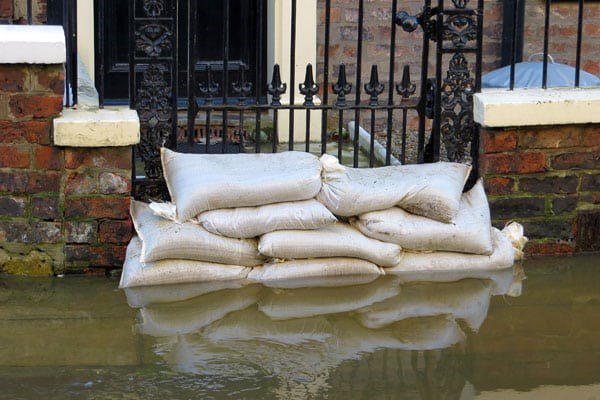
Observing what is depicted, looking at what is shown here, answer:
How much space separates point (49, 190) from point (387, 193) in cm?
153

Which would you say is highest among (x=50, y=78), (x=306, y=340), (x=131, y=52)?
(x=131, y=52)

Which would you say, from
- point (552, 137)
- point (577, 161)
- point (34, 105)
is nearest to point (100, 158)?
point (34, 105)

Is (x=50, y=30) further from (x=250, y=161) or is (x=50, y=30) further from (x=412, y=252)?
(x=412, y=252)

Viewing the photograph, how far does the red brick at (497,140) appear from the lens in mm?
5543

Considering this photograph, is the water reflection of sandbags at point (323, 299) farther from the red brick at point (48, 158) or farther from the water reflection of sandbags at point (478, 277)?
the red brick at point (48, 158)

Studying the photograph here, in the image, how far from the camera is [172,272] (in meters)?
5.00

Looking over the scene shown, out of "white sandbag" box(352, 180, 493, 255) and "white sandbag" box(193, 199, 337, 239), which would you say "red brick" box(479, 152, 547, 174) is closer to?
"white sandbag" box(352, 180, 493, 255)

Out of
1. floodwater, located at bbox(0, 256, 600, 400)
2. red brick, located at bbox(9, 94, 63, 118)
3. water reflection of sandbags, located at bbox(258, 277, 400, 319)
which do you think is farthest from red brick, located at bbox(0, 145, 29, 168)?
water reflection of sandbags, located at bbox(258, 277, 400, 319)

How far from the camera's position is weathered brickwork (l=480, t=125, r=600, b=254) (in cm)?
558

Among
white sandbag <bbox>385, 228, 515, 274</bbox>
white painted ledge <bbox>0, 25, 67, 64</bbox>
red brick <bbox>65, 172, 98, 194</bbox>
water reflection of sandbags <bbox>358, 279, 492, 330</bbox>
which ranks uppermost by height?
white painted ledge <bbox>0, 25, 67, 64</bbox>

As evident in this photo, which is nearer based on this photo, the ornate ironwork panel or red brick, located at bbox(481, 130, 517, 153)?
the ornate ironwork panel

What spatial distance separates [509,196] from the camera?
18.5 ft

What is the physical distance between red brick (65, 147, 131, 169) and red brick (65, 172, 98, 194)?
1.6 inches

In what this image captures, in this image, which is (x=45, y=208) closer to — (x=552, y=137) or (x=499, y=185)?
(x=499, y=185)
